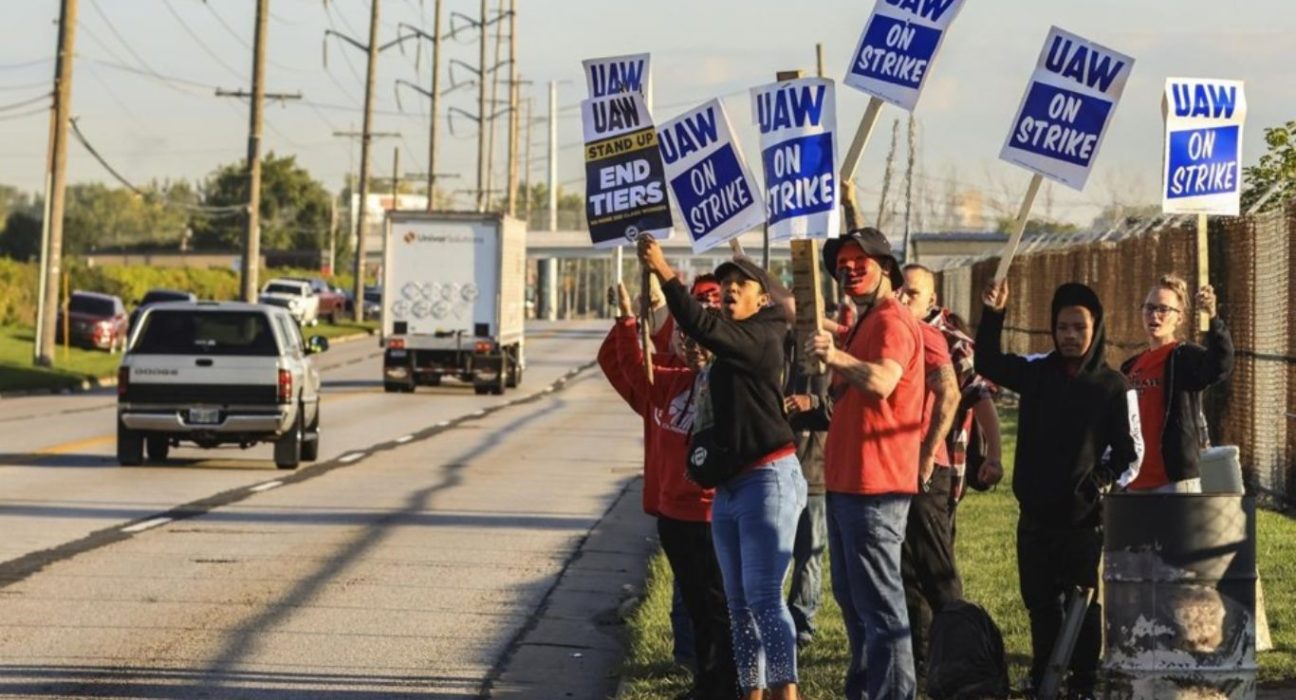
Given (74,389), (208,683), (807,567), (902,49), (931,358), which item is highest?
(902,49)

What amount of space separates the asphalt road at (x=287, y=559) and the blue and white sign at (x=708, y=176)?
2.27 m

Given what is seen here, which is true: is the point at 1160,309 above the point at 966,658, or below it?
above

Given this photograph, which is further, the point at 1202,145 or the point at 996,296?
the point at 1202,145

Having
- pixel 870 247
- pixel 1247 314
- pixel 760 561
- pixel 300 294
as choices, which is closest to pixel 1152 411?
pixel 870 247

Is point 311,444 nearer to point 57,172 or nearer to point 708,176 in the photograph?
point 708,176

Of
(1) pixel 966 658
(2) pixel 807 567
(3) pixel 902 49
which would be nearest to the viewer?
(1) pixel 966 658

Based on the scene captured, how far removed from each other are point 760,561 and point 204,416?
16.2 m

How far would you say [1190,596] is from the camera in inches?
338

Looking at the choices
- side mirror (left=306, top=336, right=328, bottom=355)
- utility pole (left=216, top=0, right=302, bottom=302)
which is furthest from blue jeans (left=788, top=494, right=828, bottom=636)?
utility pole (left=216, top=0, right=302, bottom=302)

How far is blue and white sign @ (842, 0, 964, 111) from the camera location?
10.7m

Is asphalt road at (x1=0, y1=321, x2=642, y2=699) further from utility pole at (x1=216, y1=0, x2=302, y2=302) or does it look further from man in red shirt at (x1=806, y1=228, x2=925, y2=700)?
utility pole at (x1=216, y1=0, x2=302, y2=302)

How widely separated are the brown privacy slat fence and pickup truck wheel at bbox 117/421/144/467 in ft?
32.5

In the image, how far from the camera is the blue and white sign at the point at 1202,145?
37.3 ft

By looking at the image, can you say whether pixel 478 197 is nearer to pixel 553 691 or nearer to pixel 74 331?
pixel 74 331
